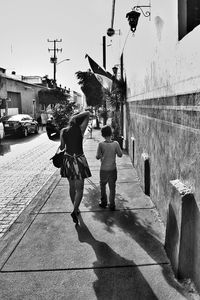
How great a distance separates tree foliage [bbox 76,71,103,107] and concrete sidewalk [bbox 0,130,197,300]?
49.4 ft

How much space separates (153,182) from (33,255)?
9.35ft

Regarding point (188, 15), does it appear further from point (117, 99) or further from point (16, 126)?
point (16, 126)

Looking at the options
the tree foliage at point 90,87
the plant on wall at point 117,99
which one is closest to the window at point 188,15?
the plant on wall at point 117,99

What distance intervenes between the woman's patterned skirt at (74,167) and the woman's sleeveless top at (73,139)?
0.08 m

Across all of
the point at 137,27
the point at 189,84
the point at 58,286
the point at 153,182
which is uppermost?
the point at 137,27

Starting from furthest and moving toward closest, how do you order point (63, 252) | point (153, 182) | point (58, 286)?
point (153, 182)
point (63, 252)
point (58, 286)

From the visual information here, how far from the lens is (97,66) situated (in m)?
10.9

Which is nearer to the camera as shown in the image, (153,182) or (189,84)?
(189,84)

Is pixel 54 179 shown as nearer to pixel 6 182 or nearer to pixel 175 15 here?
pixel 6 182

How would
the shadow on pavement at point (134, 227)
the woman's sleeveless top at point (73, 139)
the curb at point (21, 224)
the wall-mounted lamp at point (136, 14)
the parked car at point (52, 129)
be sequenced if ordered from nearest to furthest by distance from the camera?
the shadow on pavement at point (134, 227), the curb at point (21, 224), the woman's sleeveless top at point (73, 139), the parked car at point (52, 129), the wall-mounted lamp at point (136, 14)

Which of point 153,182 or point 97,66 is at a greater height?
point 97,66

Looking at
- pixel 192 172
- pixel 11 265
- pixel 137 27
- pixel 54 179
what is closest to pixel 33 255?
pixel 11 265

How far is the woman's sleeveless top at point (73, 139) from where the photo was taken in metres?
5.02

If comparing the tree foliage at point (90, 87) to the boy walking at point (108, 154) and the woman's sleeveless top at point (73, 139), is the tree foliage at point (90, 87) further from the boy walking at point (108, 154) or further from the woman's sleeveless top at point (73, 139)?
the woman's sleeveless top at point (73, 139)
